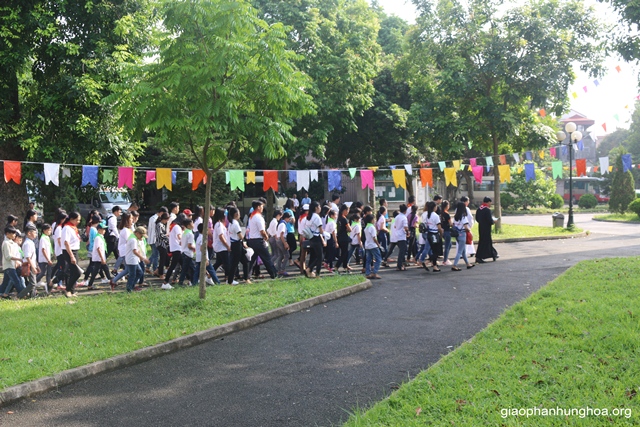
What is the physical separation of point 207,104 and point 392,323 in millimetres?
4299

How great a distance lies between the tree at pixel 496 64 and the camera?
21.4m

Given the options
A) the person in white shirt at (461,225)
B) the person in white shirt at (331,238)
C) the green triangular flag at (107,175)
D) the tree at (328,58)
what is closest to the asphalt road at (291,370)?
the person in white shirt at (461,225)

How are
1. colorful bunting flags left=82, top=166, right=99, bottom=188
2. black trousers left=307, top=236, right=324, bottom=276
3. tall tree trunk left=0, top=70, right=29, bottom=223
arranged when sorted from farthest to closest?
1. tall tree trunk left=0, top=70, right=29, bottom=223
2. colorful bunting flags left=82, top=166, right=99, bottom=188
3. black trousers left=307, top=236, right=324, bottom=276

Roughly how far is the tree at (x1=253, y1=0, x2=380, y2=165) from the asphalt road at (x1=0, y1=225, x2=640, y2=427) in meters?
14.9

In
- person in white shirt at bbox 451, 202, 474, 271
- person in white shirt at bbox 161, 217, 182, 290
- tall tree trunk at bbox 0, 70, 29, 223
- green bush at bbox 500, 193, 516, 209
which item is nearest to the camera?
person in white shirt at bbox 161, 217, 182, 290

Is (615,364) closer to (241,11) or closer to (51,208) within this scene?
(241,11)

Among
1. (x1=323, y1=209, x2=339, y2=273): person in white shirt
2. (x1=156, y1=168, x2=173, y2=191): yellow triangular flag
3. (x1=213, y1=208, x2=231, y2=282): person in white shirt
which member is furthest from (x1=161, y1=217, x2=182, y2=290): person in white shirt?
(x1=156, y1=168, x2=173, y2=191): yellow triangular flag

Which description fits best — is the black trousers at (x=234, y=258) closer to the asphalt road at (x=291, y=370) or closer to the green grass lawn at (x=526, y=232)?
the asphalt road at (x=291, y=370)

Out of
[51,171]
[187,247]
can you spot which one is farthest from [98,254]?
[51,171]

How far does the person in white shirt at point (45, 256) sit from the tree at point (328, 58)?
13824mm

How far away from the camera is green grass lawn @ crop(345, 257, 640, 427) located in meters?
4.51

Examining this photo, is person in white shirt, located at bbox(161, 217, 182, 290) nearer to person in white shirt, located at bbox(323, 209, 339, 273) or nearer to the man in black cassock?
person in white shirt, located at bbox(323, 209, 339, 273)

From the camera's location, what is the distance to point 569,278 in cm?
1079

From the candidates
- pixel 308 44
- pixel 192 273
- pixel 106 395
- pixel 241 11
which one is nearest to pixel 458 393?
pixel 106 395
